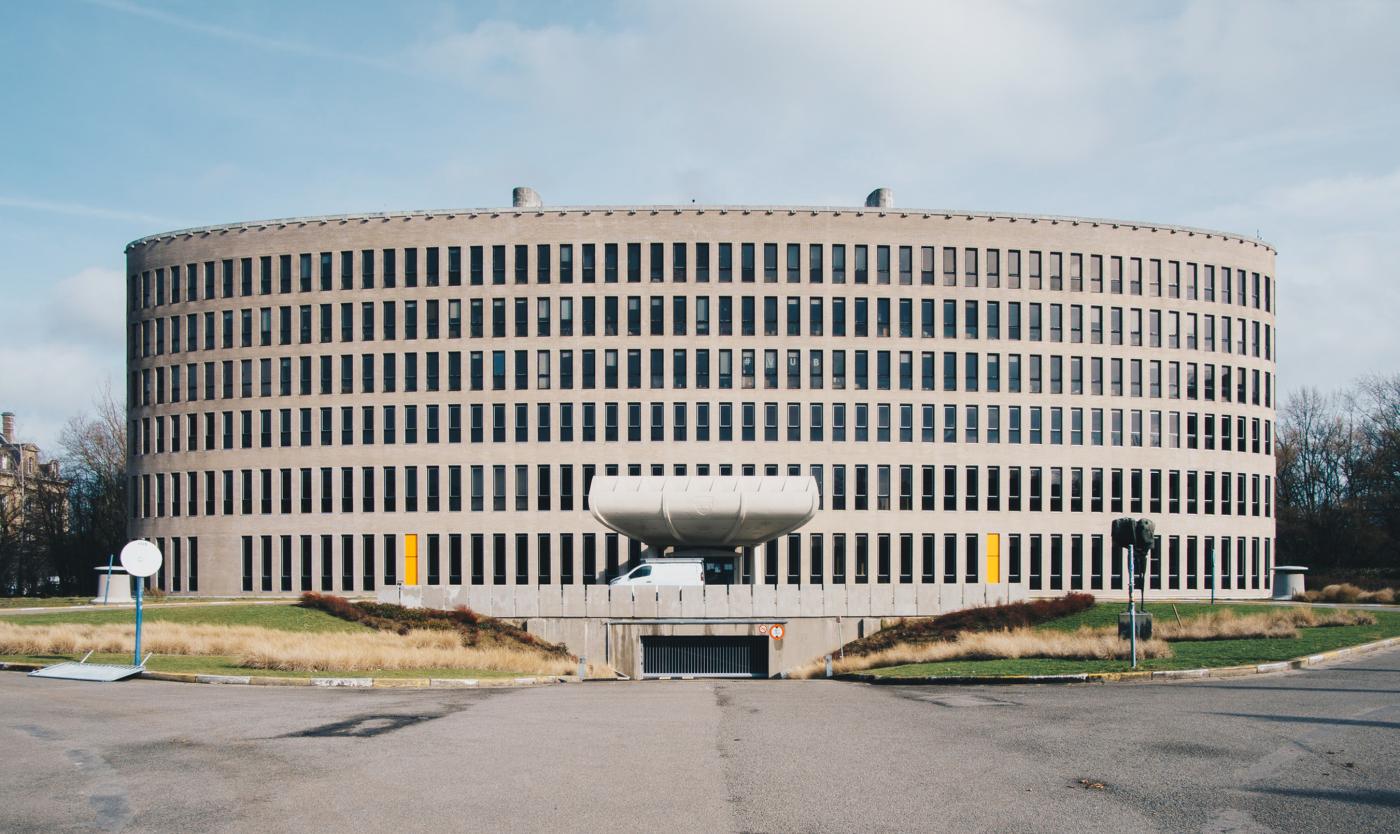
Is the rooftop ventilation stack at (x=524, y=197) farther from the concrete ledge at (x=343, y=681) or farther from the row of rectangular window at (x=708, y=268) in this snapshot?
the concrete ledge at (x=343, y=681)

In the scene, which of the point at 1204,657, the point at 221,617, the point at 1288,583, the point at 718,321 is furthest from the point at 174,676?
the point at 1288,583

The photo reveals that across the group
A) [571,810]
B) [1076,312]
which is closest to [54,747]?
[571,810]

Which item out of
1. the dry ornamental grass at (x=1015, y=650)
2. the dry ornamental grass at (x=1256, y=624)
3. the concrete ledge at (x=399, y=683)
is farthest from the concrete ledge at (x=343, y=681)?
the dry ornamental grass at (x=1256, y=624)

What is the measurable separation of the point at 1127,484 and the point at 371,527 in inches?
1629

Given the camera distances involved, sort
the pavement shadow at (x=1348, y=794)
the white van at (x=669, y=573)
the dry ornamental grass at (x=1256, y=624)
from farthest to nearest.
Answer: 1. the white van at (x=669, y=573)
2. the dry ornamental grass at (x=1256, y=624)
3. the pavement shadow at (x=1348, y=794)

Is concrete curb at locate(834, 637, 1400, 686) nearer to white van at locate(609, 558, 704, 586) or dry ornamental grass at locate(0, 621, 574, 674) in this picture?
dry ornamental grass at locate(0, 621, 574, 674)

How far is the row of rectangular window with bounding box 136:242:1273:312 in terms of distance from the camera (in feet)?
208

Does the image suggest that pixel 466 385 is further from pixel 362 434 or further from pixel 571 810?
pixel 571 810

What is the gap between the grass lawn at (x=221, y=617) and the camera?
35.4m

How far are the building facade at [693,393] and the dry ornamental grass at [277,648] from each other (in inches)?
1209

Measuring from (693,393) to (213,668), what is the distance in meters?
40.3

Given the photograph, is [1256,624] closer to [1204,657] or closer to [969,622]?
[1204,657]

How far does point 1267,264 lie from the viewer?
69.9m

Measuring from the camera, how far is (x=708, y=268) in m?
63.2
